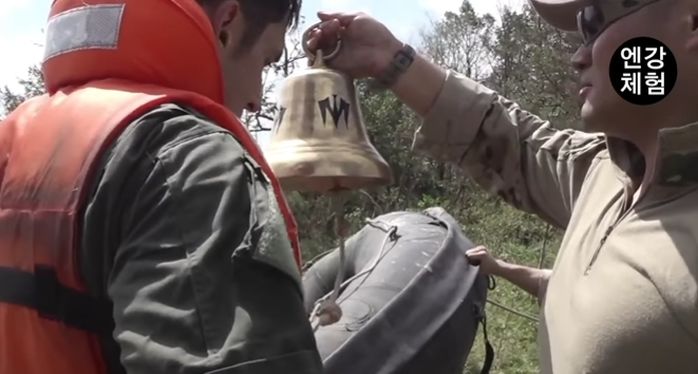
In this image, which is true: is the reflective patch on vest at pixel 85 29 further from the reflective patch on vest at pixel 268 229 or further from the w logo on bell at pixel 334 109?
the w logo on bell at pixel 334 109

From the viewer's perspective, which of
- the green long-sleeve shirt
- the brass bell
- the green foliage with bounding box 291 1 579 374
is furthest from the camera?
the green foliage with bounding box 291 1 579 374

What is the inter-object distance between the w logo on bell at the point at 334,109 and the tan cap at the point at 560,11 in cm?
49

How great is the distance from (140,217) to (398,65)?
4.67ft

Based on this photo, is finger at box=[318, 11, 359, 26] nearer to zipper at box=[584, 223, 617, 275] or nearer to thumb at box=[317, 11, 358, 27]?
thumb at box=[317, 11, 358, 27]

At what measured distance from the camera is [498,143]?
8.31ft

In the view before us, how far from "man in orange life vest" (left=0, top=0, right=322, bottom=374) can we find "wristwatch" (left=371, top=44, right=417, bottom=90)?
3.71 ft

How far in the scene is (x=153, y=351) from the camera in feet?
3.57

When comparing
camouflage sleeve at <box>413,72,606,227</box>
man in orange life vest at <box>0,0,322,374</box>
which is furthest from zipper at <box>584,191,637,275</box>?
man in orange life vest at <box>0,0,322,374</box>

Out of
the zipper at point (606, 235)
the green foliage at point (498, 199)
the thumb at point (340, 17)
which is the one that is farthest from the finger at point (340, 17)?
the green foliage at point (498, 199)

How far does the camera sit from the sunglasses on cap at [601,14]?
6.51 feet

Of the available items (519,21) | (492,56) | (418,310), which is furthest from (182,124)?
(492,56)

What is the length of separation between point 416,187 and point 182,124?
12.1 metres

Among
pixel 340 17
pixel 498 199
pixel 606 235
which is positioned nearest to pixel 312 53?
pixel 340 17

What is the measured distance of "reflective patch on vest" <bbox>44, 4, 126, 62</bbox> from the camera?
1.32 meters
